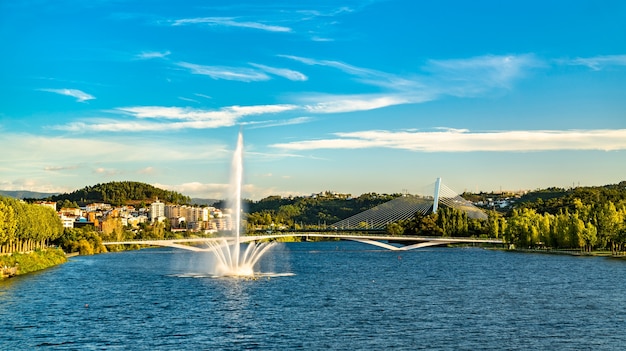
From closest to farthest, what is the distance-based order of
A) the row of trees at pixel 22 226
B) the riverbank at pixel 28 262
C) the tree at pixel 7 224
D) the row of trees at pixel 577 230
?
the riverbank at pixel 28 262 → the tree at pixel 7 224 → the row of trees at pixel 22 226 → the row of trees at pixel 577 230

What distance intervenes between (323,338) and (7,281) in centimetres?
4291

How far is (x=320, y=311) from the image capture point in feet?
163

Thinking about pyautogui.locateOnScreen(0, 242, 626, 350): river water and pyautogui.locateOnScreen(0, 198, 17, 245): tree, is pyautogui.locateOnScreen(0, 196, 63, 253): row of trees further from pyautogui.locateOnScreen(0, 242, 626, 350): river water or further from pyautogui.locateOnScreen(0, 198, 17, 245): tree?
pyautogui.locateOnScreen(0, 242, 626, 350): river water

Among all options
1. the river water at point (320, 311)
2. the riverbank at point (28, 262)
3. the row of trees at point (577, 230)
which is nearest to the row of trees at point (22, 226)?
the riverbank at point (28, 262)

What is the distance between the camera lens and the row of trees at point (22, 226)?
83.1 metres

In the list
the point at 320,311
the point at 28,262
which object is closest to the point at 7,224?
the point at 28,262

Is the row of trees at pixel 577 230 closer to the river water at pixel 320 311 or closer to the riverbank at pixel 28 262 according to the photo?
the river water at pixel 320 311

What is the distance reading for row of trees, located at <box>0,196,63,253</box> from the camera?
83125 millimetres

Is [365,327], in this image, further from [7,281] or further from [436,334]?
[7,281]

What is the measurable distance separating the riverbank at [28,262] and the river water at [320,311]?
2487mm

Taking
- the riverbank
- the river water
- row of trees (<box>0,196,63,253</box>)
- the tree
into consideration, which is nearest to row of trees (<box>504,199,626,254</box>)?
the river water

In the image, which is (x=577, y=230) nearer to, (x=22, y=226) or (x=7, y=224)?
(x=22, y=226)

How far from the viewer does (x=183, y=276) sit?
260 ft

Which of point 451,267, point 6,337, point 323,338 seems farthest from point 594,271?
point 6,337
